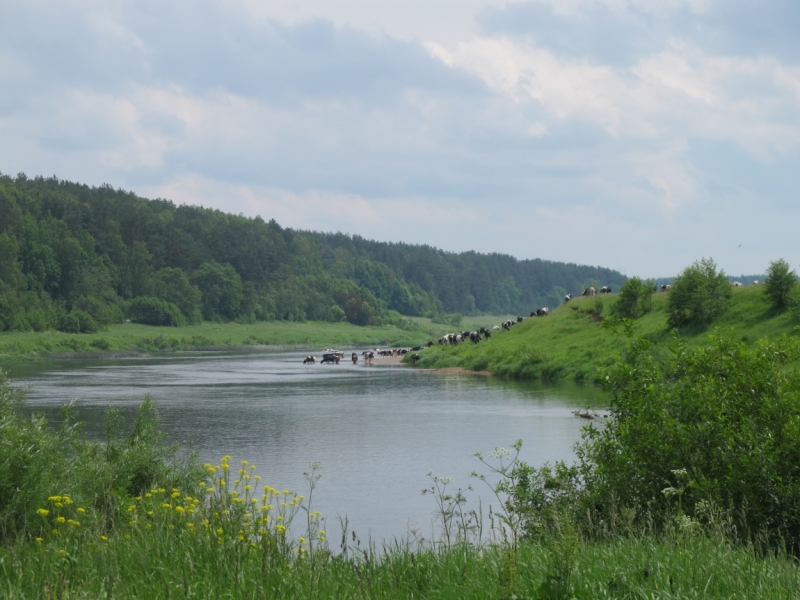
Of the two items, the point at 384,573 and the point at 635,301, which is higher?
the point at 635,301

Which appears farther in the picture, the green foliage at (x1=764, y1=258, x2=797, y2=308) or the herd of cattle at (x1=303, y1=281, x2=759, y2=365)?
the herd of cattle at (x1=303, y1=281, x2=759, y2=365)

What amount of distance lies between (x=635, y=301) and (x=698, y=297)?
8.82m

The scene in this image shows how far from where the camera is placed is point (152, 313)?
134 m

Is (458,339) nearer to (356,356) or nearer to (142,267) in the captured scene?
(356,356)

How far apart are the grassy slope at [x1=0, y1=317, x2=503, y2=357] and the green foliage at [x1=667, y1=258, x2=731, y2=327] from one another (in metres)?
62.5

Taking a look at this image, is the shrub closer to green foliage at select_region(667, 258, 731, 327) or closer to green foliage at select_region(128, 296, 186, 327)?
green foliage at select_region(128, 296, 186, 327)

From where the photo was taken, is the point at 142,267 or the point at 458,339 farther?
the point at 142,267

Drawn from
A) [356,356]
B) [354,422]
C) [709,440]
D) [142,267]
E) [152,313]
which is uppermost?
[142,267]

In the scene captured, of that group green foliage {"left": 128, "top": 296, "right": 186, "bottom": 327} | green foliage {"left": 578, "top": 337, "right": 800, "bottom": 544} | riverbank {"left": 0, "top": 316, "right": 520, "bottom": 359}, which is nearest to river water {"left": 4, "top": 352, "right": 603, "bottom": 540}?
green foliage {"left": 578, "top": 337, "right": 800, "bottom": 544}

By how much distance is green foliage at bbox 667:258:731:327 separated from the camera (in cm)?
5366

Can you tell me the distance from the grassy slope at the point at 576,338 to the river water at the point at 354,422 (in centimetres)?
374

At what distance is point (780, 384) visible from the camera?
11508 millimetres

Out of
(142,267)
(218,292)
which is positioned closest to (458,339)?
(218,292)

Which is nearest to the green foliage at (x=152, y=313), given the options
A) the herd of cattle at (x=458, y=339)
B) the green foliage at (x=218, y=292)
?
the green foliage at (x=218, y=292)
